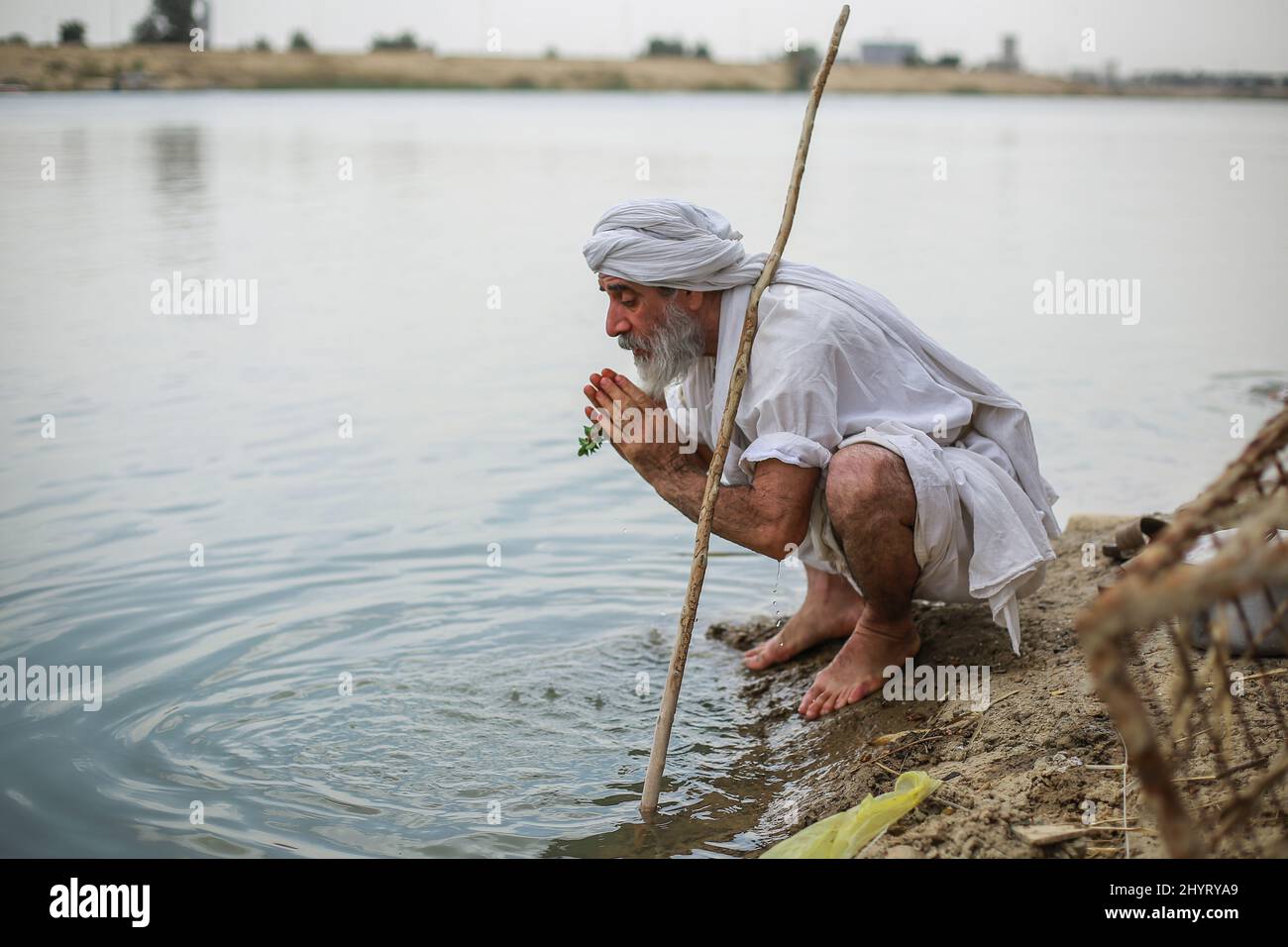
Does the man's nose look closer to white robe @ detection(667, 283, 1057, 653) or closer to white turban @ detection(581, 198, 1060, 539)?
white turban @ detection(581, 198, 1060, 539)

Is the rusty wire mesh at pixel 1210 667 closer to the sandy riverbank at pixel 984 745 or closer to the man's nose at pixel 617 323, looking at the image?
the sandy riverbank at pixel 984 745

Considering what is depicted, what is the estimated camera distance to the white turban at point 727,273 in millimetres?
3477

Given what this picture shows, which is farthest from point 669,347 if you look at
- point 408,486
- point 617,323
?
point 408,486

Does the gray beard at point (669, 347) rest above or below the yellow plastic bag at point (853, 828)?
above

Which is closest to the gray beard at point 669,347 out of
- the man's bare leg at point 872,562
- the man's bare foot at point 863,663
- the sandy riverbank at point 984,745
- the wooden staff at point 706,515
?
the wooden staff at point 706,515

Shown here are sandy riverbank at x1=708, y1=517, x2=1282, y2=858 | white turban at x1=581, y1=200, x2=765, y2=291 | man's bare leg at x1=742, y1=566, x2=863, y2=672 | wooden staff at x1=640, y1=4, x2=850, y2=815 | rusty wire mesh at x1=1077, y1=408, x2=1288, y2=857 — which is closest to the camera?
rusty wire mesh at x1=1077, y1=408, x2=1288, y2=857

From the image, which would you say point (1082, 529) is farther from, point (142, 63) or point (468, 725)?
point (142, 63)

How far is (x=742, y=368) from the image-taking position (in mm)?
3361

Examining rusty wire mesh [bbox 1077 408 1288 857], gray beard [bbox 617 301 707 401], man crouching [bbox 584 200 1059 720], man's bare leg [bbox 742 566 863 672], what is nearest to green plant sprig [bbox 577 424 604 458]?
man crouching [bbox 584 200 1059 720]

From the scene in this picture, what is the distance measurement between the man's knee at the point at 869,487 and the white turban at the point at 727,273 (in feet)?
1.36

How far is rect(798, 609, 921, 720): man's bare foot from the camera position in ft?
12.1

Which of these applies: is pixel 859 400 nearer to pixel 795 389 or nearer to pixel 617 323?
pixel 795 389

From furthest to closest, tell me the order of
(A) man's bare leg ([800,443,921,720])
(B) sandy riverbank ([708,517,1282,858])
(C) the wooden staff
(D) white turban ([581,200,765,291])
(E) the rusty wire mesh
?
(D) white turban ([581,200,765,291]) < (A) man's bare leg ([800,443,921,720]) < (C) the wooden staff < (B) sandy riverbank ([708,517,1282,858]) < (E) the rusty wire mesh

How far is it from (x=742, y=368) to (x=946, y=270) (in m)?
10.2
